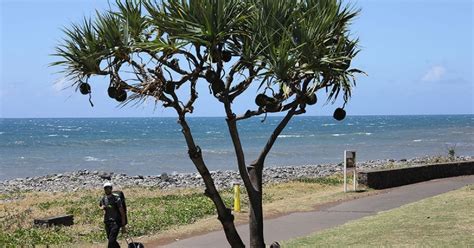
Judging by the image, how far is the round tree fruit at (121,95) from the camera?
9.23 metres

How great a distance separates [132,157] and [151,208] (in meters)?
45.2

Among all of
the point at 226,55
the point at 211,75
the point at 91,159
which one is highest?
the point at 226,55

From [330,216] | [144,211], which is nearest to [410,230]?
[330,216]

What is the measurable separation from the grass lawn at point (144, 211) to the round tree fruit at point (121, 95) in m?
5.86

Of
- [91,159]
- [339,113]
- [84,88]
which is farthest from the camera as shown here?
[91,159]

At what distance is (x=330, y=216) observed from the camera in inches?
682

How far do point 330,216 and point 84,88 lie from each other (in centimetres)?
950

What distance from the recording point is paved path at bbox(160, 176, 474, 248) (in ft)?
47.8

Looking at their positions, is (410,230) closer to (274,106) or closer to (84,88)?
(274,106)

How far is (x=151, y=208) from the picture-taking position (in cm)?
2014

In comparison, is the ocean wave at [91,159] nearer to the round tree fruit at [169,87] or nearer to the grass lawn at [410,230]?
the grass lawn at [410,230]

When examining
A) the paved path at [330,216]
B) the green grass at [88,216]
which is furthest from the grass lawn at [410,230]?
the green grass at [88,216]

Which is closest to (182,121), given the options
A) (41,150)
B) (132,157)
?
(132,157)

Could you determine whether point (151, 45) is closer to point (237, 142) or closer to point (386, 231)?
point (237, 142)
